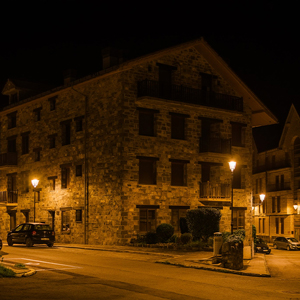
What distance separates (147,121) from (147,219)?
6.12m

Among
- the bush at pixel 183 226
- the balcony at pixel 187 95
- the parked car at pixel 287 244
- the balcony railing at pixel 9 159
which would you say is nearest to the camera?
the balcony at pixel 187 95

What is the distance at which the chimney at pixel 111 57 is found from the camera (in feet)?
120

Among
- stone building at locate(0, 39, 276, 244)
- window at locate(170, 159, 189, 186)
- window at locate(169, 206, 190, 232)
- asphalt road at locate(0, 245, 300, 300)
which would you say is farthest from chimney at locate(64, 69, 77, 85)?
asphalt road at locate(0, 245, 300, 300)

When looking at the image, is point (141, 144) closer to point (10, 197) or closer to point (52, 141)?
point (52, 141)

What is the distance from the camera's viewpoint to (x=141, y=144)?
3431 centimetres

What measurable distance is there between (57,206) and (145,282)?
24.1m

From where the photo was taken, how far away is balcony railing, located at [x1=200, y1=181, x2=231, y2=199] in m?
36.7

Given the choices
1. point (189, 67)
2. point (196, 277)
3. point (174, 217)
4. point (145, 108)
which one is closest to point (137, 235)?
point (174, 217)

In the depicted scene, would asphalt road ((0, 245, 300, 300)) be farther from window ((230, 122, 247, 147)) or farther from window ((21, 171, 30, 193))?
window ((21, 171, 30, 193))

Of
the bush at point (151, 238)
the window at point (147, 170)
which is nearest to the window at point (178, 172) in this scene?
the window at point (147, 170)

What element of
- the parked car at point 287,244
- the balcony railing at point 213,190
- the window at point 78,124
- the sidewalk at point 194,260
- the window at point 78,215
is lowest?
the parked car at point 287,244

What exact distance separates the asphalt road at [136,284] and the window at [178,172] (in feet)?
50.3

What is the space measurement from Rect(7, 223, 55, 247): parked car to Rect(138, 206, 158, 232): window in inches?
214

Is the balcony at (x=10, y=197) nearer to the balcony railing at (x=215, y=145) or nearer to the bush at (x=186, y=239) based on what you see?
the balcony railing at (x=215, y=145)
